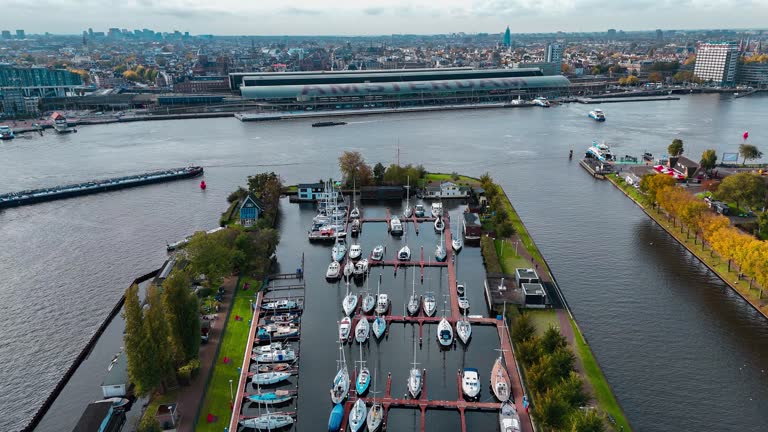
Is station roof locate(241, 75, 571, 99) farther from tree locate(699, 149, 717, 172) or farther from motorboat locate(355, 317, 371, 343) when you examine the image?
motorboat locate(355, 317, 371, 343)

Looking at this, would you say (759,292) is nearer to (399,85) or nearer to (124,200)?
(124,200)

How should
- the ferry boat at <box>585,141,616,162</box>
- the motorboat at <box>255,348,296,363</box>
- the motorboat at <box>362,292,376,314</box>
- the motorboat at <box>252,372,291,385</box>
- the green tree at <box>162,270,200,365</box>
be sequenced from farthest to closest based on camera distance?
the ferry boat at <box>585,141,616,162</box>, the motorboat at <box>362,292,376,314</box>, the motorboat at <box>255,348,296,363</box>, the motorboat at <box>252,372,291,385</box>, the green tree at <box>162,270,200,365</box>

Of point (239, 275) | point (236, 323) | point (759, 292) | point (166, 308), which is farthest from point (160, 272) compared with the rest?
point (759, 292)

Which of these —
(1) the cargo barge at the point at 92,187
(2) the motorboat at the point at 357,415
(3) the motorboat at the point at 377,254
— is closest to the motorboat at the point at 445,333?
(2) the motorboat at the point at 357,415

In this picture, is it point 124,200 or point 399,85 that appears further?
point 399,85

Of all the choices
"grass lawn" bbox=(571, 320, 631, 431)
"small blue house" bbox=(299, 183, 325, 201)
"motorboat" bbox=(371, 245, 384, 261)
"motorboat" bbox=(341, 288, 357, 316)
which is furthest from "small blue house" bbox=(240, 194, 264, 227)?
"grass lawn" bbox=(571, 320, 631, 431)

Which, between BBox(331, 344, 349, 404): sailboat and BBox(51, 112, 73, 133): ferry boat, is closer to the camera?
BBox(331, 344, 349, 404): sailboat

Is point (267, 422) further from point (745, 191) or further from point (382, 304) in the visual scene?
point (745, 191)
